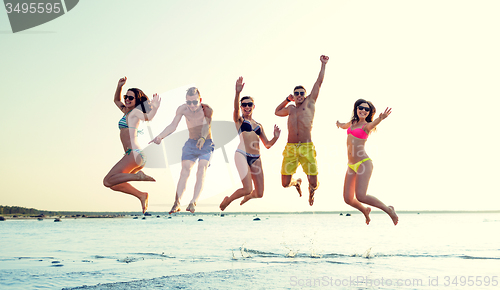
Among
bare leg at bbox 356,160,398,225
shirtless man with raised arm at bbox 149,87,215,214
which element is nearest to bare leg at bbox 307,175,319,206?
Result: bare leg at bbox 356,160,398,225

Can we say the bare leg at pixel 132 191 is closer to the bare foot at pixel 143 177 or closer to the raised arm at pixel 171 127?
the bare foot at pixel 143 177

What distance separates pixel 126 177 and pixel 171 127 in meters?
2.23

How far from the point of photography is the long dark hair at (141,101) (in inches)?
555

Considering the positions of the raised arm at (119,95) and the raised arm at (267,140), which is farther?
the raised arm at (267,140)

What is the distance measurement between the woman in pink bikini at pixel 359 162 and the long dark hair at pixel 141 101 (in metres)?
6.84

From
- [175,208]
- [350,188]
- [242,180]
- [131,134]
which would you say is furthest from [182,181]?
[350,188]

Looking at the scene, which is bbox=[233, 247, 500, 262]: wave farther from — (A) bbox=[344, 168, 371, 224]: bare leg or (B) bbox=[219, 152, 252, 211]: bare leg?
(A) bbox=[344, 168, 371, 224]: bare leg

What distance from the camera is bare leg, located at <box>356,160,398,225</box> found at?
13758 millimetres

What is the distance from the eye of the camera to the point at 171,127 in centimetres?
1412

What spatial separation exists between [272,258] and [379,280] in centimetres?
1948

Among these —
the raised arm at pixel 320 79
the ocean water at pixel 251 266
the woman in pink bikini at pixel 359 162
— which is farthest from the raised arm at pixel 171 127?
the ocean water at pixel 251 266

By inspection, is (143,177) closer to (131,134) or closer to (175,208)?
(175,208)

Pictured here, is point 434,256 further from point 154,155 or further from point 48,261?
point 154,155

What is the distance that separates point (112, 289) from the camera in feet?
113
